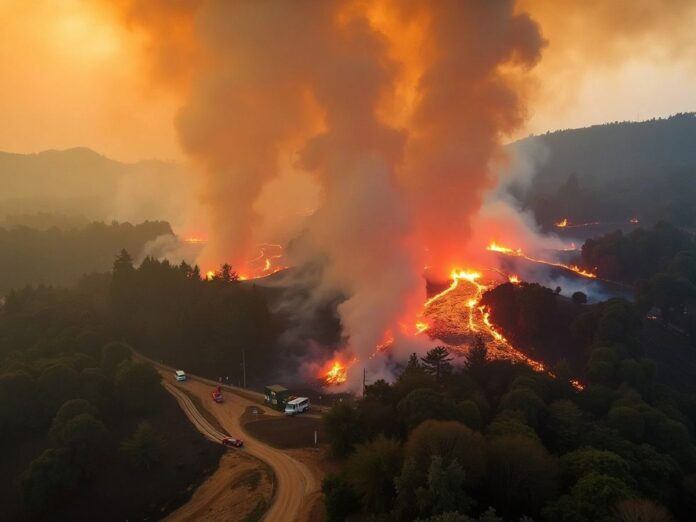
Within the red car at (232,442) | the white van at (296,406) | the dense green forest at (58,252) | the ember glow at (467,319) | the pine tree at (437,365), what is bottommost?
the red car at (232,442)

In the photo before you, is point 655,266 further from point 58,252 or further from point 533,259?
point 58,252

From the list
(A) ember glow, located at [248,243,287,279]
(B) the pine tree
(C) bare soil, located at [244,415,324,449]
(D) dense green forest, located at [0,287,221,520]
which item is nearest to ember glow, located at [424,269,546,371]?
(B) the pine tree

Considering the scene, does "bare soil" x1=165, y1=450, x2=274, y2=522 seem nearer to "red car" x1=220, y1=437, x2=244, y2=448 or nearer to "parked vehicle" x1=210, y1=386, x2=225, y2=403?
"red car" x1=220, y1=437, x2=244, y2=448

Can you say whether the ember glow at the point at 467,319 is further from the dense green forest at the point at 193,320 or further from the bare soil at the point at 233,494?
the bare soil at the point at 233,494

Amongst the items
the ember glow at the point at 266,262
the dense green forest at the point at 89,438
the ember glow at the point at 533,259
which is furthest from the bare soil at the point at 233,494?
the ember glow at the point at 533,259

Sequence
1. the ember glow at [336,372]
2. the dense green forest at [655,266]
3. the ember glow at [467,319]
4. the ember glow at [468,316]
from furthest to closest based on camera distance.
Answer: the dense green forest at [655,266] < the ember glow at [468,316] < the ember glow at [467,319] < the ember glow at [336,372]

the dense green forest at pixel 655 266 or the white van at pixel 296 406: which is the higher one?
the dense green forest at pixel 655 266
